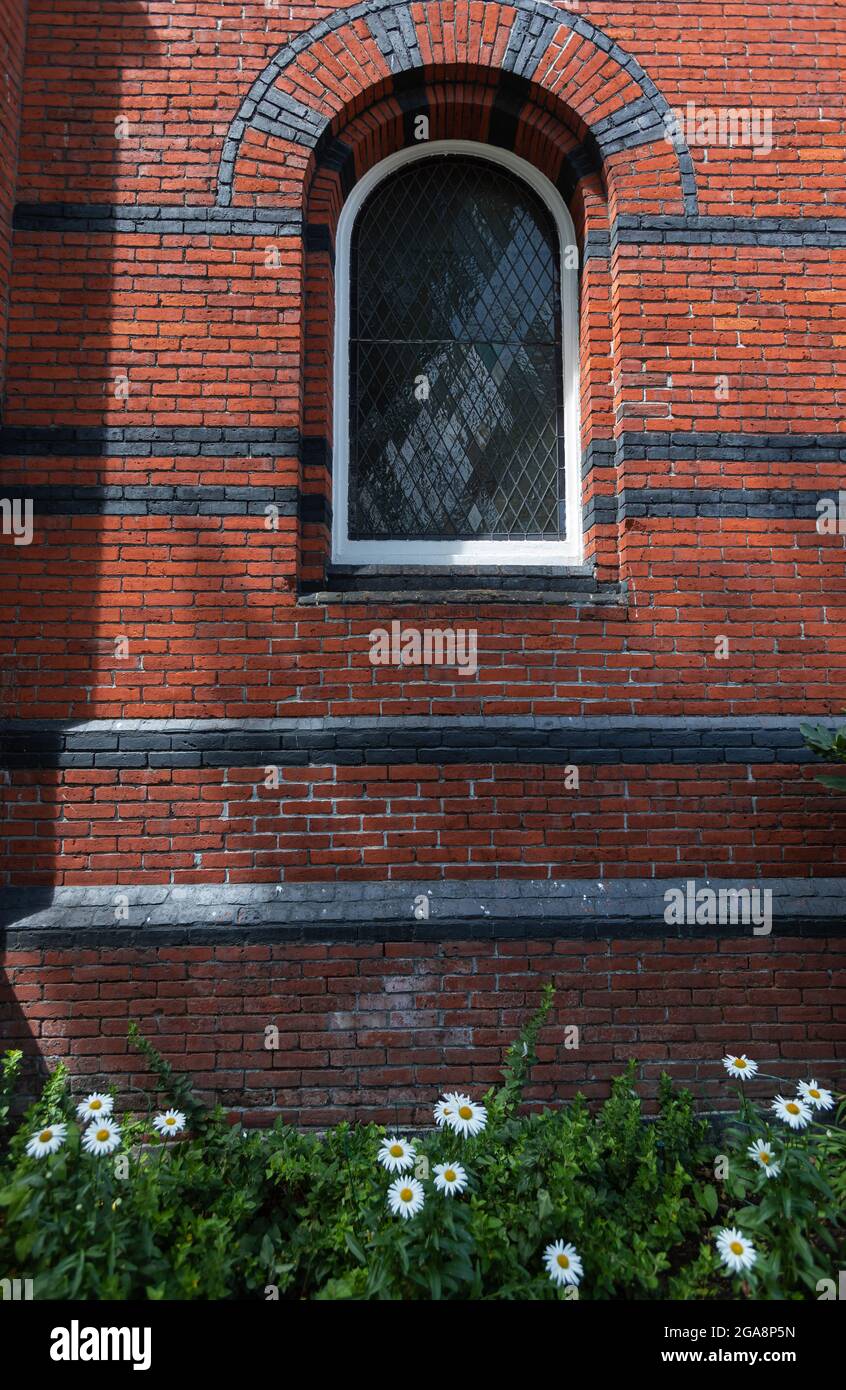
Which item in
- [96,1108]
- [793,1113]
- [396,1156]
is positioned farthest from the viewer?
[793,1113]

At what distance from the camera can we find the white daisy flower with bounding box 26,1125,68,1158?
2920 millimetres

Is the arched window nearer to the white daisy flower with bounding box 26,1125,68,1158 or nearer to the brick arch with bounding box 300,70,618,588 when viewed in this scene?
the brick arch with bounding box 300,70,618,588

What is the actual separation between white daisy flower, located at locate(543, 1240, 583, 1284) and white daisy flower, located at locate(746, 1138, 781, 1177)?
801mm

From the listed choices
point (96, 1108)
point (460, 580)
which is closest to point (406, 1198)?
point (96, 1108)

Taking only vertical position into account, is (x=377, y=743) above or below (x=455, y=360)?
below

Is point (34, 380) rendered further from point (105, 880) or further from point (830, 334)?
point (830, 334)

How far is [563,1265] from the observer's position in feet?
9.33

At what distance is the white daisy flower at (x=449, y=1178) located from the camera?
2.92m

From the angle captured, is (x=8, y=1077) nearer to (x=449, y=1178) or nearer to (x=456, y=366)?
(x=449, y=1178)

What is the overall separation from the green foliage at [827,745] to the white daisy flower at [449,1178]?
226cm

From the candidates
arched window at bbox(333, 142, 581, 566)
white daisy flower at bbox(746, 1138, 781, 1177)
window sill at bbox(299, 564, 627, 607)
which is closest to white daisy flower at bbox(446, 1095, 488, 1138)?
white daisy flower at bbox(746, 1138, 781, 1177)

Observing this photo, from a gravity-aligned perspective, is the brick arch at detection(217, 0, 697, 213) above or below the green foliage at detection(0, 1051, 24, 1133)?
above

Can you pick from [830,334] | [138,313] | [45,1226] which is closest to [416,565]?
[138,313]

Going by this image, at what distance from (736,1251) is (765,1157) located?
0.41 meters
